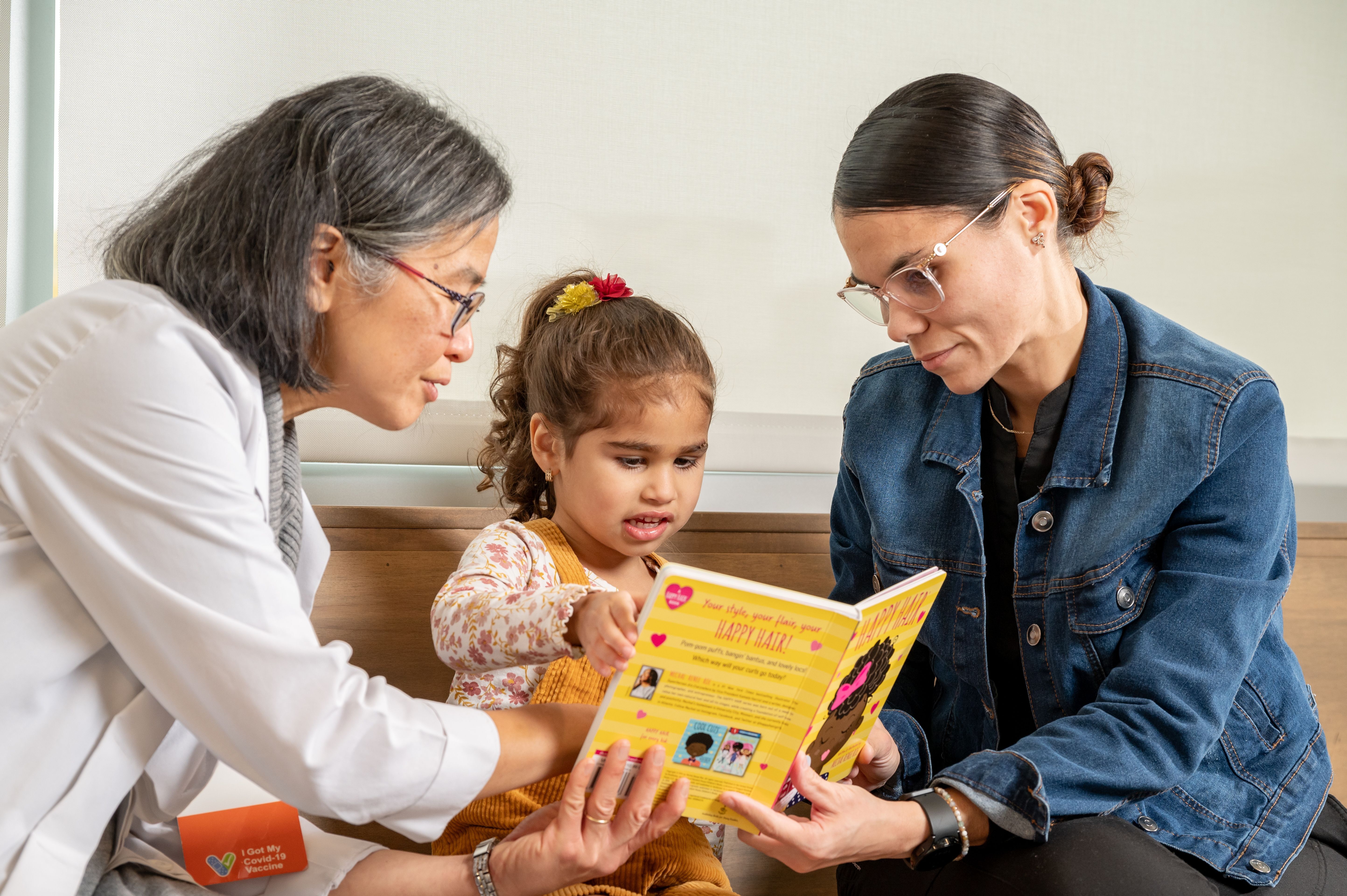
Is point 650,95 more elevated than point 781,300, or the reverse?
point 650,95

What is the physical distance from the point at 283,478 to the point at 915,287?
80 cm

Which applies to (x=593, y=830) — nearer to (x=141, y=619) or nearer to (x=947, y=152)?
(x=141, y=619)

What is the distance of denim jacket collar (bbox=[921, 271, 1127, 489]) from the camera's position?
51.7 inches

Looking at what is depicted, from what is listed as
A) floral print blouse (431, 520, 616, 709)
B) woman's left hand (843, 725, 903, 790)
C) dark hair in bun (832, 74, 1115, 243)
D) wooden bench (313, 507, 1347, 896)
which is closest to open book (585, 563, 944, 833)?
floral print blouse (431, 520, 616, 709)

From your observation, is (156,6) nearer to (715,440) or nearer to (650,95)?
(650,95)

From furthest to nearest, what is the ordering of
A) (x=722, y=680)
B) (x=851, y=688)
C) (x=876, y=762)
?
(x=876, y=762), (x=851, y=688), (x=722, y=680)

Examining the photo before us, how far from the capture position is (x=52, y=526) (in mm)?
850

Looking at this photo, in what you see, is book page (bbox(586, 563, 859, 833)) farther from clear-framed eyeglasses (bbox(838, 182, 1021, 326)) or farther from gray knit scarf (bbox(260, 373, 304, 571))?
clear-framed eyeglasses (bbox(838, 182, 1021, 326))

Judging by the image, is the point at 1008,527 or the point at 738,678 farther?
the point at 1008,527

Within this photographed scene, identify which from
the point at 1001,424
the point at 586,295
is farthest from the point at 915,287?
the point at 586,295

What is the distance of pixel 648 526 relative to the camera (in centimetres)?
143

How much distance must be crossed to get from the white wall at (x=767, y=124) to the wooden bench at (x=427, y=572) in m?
0.28

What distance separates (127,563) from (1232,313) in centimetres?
228

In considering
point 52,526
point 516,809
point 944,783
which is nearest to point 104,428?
point 52,526
